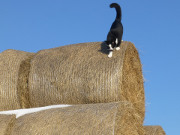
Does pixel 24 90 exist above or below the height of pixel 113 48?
below

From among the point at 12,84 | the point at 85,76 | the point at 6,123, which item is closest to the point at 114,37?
the point at 85,76

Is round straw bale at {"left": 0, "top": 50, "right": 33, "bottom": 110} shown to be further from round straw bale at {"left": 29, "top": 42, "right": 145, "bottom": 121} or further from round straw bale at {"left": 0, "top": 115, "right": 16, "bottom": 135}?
round straw bale at {"left": 0, "top": 115, "right": 16, "bottom": 135}

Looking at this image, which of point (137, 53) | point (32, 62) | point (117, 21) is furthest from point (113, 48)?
point (32, 62)

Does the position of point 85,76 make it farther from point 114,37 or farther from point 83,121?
point 83,121

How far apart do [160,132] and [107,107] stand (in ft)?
4.59

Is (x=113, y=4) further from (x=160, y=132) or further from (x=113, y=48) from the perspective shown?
(x=160, y=132)

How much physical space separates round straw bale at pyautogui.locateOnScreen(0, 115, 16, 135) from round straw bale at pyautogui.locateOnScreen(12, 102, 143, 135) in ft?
0.20

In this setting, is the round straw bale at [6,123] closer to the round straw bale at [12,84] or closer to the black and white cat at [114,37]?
the round straw bale at [12,84]

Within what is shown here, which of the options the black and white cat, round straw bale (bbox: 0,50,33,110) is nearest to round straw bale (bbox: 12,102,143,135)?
round straw bale (bbox: 0,50,33,110)

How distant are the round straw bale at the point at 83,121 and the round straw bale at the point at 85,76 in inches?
17.7

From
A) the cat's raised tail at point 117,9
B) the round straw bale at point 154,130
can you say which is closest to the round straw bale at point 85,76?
the round straw bale at point 154,130

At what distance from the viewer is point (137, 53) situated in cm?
564

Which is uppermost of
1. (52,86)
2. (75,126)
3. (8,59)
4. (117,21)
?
(117,21)

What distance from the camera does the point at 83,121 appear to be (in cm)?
410
